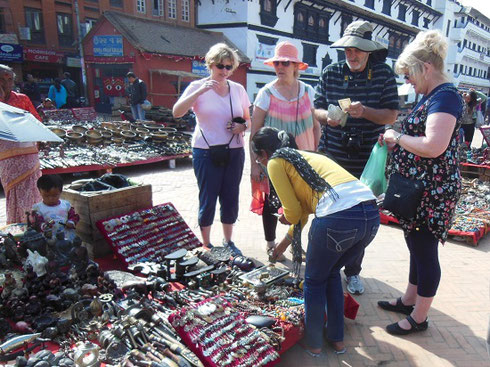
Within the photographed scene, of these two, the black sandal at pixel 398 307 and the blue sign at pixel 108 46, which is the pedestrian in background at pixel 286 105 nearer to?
the black sandal at pixel 398 307

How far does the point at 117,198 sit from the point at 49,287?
1.09 m

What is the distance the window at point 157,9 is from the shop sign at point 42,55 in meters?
6.20

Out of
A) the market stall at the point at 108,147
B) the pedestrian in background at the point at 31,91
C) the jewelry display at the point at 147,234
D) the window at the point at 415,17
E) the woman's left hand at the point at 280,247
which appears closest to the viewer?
the woman's left hand at the point at 280,247

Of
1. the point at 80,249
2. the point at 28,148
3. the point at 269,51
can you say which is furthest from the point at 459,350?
the point at 269,51

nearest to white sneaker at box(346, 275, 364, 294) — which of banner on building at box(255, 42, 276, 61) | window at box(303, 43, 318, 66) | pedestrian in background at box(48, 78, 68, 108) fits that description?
pedestrian in background at box(48, 78, 68, 108)

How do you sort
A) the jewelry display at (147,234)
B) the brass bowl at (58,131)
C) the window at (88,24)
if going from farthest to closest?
the window at (88,24), the brass bowl at (58,131), the jewelry display at (147,234)

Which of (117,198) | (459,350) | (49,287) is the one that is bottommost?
(459,350)

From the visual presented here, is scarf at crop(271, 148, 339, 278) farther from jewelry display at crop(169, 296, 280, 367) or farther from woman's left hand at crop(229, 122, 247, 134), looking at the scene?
woman's left hand at crop(229, 122, 247, 134)

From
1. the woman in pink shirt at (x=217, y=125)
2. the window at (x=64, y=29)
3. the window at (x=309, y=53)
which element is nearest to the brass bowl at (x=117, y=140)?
the woman in pink shirt at (x=217, y=125)

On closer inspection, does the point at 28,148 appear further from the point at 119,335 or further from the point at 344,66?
the point at 344,66

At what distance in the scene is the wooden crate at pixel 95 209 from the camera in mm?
3492

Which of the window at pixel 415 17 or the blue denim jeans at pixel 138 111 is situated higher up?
the window at pixel 415 17

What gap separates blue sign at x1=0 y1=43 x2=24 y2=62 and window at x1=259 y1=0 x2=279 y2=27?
43.5 feet

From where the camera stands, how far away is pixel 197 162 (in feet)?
12.3
